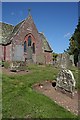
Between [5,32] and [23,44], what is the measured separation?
4838 millimetres

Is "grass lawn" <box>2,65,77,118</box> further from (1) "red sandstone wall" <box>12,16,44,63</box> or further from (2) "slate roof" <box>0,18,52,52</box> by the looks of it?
(2) "slate roof" <box>0,18,52,52</box>

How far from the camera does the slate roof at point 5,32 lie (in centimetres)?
3747

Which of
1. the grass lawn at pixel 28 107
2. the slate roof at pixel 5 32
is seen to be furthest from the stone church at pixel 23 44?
the grass lawn at pixel 28 107

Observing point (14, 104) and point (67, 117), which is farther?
point (14, 104)

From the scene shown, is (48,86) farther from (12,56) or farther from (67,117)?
(12,56)

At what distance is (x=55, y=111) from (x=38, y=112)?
900 millimetres

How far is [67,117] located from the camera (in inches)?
328

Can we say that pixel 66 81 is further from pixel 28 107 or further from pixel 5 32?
pixel 5 32

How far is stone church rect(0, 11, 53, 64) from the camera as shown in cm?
3603

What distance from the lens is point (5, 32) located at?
129 ft

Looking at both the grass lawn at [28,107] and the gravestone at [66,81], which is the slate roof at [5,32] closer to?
the gravestone at [66,81]

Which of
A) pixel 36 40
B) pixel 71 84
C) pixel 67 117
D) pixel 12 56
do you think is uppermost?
pixel 36 40

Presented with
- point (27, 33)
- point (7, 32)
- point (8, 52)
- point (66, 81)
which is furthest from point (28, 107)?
point (7, 32)

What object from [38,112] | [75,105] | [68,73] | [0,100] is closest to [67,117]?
[38,112]
